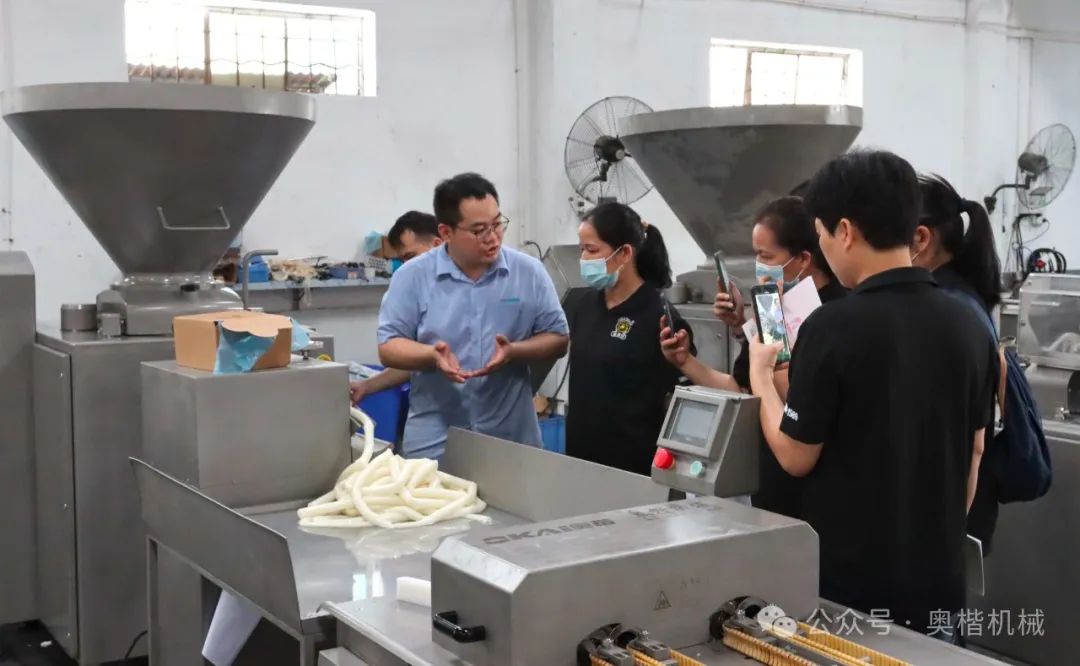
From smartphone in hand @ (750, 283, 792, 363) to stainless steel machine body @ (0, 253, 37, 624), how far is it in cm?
180

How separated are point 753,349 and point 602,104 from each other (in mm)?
3616

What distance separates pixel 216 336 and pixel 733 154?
5.37ft

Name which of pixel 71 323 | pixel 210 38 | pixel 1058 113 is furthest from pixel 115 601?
pixel 1058 113

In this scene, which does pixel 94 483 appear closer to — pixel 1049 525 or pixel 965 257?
pixel 965 257

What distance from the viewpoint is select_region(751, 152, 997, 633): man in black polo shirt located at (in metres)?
1.40

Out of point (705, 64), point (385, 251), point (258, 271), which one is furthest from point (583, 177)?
point (258, 271)

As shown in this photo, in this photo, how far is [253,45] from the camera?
187 inches

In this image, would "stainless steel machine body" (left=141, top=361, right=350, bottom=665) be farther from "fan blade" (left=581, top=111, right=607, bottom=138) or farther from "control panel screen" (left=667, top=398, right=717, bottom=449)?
"fan blade" (left=581, top=111, right=607, bottom=138)

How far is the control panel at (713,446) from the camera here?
1.36 metres

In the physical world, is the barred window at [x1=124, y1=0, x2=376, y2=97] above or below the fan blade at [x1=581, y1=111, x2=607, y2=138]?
above


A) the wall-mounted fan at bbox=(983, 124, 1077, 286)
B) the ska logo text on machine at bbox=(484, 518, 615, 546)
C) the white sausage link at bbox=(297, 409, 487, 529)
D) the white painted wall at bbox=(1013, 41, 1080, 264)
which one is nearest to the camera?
the ska logo text on machine at bbox=(484, 518, 615, 546)

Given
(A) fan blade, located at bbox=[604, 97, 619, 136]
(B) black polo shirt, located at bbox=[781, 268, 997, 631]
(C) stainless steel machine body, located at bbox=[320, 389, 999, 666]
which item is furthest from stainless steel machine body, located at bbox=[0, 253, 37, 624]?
(A) fan blade, located at bbox=[604, 97, 619, 136]

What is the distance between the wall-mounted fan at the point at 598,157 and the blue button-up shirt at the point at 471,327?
2.43 meters

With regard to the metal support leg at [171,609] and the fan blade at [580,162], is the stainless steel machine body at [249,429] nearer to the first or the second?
the metal support leg at [171,609]
